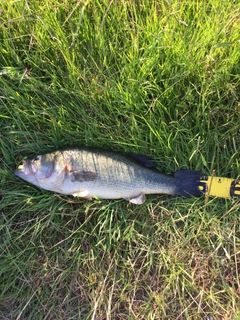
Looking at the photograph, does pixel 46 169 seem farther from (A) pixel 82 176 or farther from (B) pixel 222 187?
(B) pixel 222 187

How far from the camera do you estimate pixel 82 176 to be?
2.59 metres

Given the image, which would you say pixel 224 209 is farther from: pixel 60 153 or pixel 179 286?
pixel 60 153

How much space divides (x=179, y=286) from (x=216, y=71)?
1674mm

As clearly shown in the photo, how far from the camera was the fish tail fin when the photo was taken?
265 cm

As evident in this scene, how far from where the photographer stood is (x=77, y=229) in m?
2.70

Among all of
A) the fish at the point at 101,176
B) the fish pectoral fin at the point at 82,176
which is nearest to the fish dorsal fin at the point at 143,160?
the fish at the point at 101,176

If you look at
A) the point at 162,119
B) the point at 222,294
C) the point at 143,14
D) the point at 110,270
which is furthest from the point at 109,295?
the point at 143,14

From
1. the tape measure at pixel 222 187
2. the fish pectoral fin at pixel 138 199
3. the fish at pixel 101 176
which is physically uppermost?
the fish at pixel 101 176

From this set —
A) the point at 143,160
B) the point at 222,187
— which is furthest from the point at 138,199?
the point at 222,187

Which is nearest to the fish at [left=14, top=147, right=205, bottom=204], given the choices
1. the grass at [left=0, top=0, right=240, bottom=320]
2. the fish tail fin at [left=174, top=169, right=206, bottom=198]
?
the fish tail fin at [left=174, top=169, right=206, bottom=198]

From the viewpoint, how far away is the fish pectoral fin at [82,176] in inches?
102

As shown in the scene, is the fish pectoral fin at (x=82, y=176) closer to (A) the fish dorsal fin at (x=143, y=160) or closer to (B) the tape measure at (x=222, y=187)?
(A) the fish dorsal fin at (x=143, y=160)

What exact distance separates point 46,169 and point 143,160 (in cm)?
75

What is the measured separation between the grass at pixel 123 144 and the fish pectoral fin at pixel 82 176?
0.22 metres
